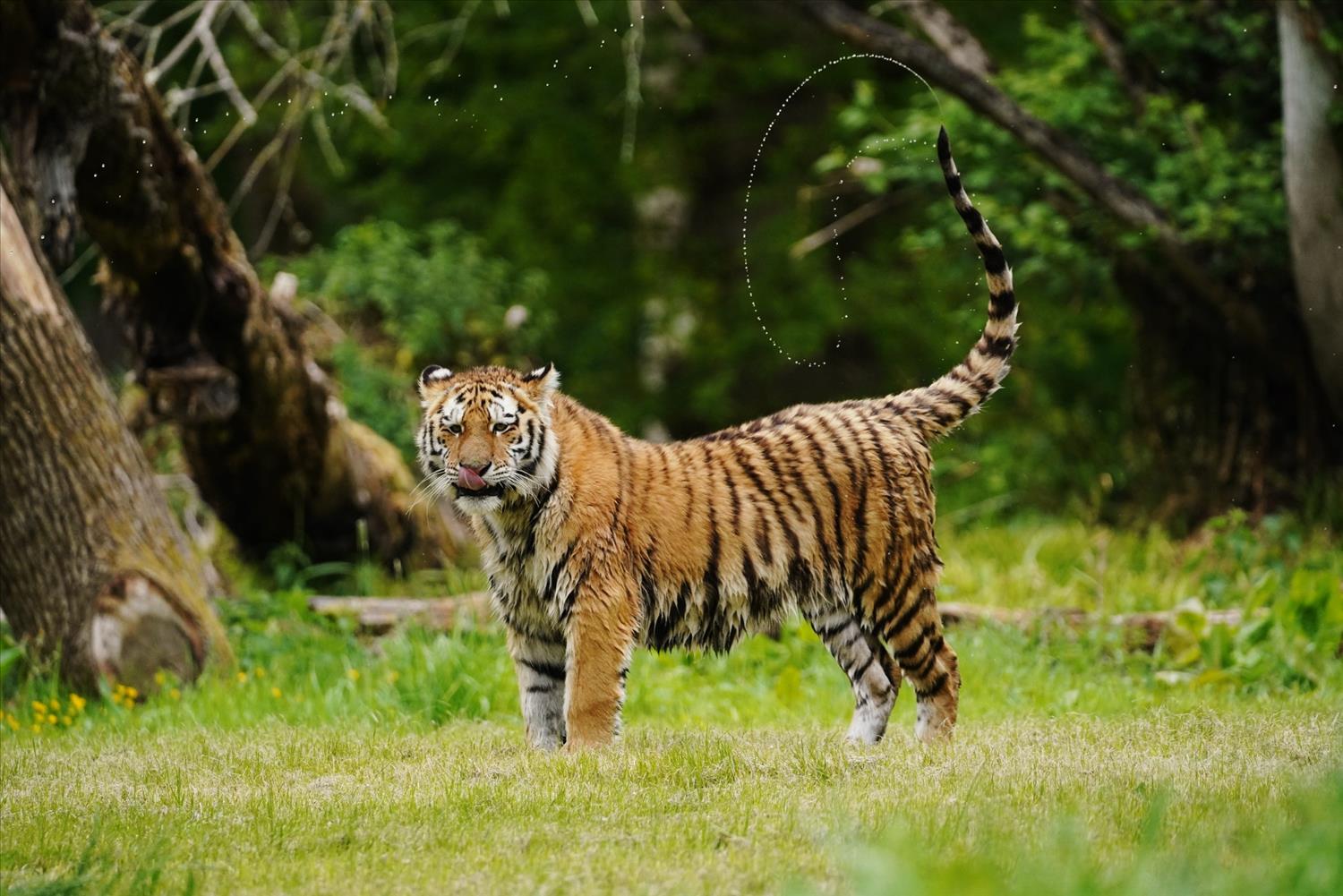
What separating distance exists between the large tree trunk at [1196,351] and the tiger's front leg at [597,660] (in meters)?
5.05

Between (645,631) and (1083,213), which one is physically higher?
(1083,213)

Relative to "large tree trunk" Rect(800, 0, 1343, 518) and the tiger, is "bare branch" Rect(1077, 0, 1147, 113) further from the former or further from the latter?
the tiger

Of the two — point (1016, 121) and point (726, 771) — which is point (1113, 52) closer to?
point (1016, 121)

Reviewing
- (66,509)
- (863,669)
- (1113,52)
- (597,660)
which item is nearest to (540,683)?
(597,660)

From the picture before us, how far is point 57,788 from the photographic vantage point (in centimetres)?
569

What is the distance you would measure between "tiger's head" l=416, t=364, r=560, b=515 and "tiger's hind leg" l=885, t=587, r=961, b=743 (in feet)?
5.23

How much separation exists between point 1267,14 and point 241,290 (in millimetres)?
6761

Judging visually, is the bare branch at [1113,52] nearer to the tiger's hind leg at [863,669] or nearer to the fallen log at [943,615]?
the fallen log at [943,615]

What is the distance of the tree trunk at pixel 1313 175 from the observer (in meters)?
9.47

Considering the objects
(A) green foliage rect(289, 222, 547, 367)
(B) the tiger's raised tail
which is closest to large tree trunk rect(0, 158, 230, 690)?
(B) the tiger's raised tail

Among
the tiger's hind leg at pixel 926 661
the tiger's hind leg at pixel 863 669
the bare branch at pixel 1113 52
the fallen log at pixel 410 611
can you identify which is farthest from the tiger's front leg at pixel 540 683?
the bare branch at pixel 1113 52

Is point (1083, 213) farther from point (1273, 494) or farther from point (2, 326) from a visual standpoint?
point (2, 326)

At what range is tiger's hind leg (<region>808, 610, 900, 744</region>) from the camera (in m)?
6.88

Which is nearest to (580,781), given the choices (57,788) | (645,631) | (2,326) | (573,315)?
(645,631)
